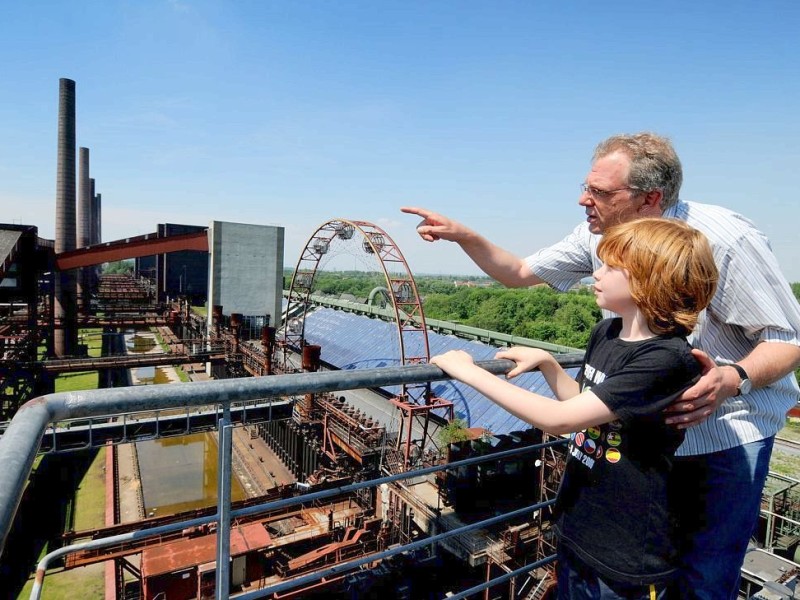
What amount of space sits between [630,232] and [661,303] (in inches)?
9.5

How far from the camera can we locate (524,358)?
1854 mm

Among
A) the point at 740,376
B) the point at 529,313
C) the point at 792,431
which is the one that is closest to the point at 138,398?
the point at 740,376

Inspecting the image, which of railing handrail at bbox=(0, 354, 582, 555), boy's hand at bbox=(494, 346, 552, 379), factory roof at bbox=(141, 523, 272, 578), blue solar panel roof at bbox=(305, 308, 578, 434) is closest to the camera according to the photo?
railing handrail at bbox=(0, 354, 582, 555)

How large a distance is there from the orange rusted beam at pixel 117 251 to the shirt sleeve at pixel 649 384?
82.2ft

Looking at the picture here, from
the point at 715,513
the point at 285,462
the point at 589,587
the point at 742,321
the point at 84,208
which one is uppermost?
the point at 84,208

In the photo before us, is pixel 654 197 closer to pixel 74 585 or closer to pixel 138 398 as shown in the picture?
pixel 138 398

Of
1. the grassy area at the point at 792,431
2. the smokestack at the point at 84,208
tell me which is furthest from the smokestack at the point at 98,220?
the grassy area at the point at 792,431

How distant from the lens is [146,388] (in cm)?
133

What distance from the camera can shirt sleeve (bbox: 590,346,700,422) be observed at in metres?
1.40

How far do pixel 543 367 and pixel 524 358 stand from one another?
8cm

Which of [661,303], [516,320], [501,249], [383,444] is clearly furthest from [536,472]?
[516,320]

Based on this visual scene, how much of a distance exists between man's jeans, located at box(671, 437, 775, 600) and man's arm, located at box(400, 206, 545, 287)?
3.70 feet

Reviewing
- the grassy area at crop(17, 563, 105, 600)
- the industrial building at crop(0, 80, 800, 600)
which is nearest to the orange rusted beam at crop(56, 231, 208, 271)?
the industrial building at crop(0, 80, 800, 600)

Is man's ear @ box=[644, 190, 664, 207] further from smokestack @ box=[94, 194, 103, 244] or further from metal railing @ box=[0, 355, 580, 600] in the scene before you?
smokestack @ box=[94, 194, 103, 244]
